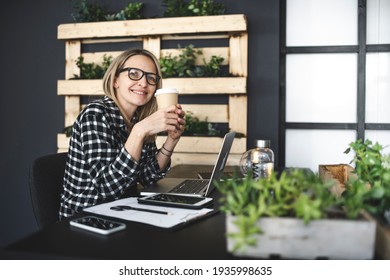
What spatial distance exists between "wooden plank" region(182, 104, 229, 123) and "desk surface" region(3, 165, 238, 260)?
5.87ft

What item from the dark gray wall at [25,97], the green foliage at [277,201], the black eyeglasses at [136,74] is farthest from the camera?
the dark gray wall at [25,97]

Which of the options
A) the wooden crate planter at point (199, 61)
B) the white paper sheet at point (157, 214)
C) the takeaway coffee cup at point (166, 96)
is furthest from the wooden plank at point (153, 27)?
the white paper sheet at point (157, 214)

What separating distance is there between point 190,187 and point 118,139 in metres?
0.35

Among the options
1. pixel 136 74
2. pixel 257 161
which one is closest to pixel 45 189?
pixel 136 74

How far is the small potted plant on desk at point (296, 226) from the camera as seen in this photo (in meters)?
0.65

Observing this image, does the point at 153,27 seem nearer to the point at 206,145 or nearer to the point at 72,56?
the point at 72,56

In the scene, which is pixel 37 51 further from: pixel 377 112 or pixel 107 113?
pixel 377 112

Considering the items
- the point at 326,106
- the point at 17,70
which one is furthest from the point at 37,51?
the point at 326,106

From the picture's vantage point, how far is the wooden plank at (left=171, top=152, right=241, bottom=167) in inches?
102

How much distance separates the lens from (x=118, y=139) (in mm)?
1601

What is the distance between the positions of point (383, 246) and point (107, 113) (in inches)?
44.8

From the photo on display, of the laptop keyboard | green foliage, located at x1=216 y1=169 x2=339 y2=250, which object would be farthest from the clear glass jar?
green foliage, located at x1=216 y1=169 x2=339 y2=250

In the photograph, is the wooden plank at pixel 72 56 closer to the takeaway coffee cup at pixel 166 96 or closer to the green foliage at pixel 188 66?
the green foliage at pixel 188 66
